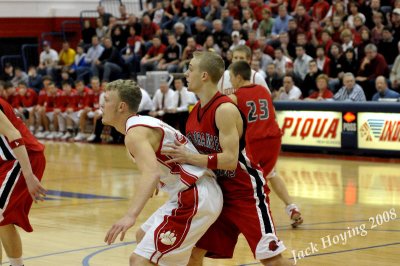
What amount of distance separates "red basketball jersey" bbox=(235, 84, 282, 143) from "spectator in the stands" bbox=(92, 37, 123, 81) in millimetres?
14282

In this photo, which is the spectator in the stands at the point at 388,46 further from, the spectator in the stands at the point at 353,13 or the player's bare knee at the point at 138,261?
the player's bare knee at the point at 138,261

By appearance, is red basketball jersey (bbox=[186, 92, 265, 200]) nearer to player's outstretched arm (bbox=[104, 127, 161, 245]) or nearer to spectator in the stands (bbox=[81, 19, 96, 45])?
player's outstretched arm (bbox=[104, 127, 161, 245])

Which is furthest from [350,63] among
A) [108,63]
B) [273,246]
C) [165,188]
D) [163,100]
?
[165,188]

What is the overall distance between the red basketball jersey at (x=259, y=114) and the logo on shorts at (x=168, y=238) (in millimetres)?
3593

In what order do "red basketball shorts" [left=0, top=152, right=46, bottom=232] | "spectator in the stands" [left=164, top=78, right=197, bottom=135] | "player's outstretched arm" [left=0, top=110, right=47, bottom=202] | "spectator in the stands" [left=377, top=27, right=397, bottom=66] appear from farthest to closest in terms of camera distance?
"spectator in the stands" [left=164, top=78, right=197, bottom=135]
"spectator in the stands" [left=377, top=27, right=397, bottom=66]
"red basketball shorts" [left=0, top=152, right=46, bottom=232]
"player's outstretched arm" [left=0, top=110, right=47, bottom=202]

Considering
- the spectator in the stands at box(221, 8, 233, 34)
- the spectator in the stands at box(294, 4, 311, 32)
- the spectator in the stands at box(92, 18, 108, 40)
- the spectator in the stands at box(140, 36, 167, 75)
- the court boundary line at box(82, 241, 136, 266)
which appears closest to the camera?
the court boundary line at box(82, 241, 136, 266)

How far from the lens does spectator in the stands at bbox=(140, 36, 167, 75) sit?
2231cm

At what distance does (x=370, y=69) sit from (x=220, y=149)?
1235 cm

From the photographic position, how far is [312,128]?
653 inches

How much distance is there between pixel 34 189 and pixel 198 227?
137cm

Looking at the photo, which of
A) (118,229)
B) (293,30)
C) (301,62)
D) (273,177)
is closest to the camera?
(118,229)

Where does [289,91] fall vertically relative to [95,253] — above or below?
below

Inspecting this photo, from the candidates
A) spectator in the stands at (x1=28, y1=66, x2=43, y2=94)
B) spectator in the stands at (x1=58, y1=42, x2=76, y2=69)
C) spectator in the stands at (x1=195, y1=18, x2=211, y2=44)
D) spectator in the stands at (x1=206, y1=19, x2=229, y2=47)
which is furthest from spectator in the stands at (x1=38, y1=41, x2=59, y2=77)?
spectator in the stands at (x1=206, y1=19, x2=229, y2=47)
